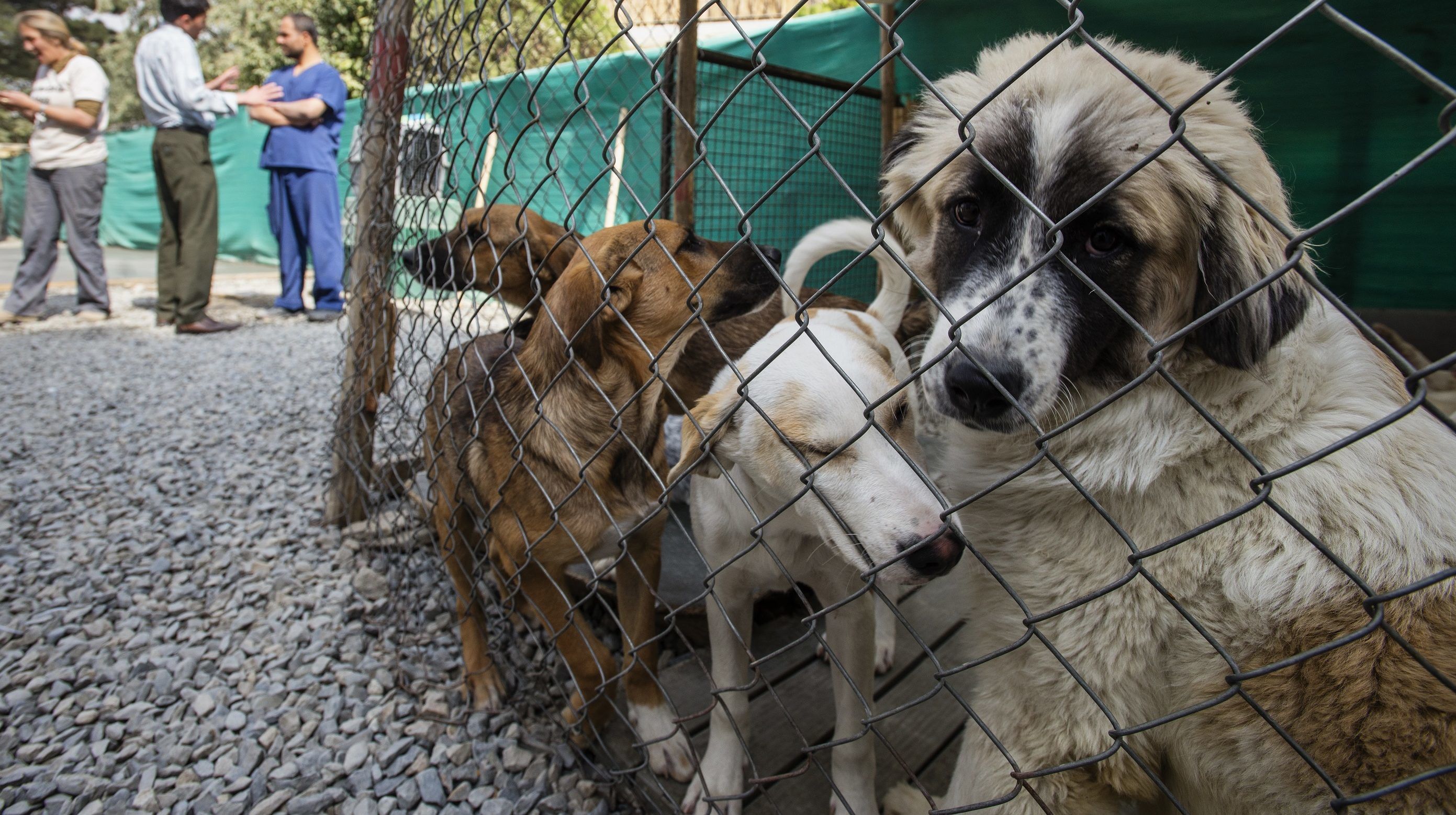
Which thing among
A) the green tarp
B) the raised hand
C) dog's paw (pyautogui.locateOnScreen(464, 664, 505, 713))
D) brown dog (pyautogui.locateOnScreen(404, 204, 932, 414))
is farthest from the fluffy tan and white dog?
the green tarp

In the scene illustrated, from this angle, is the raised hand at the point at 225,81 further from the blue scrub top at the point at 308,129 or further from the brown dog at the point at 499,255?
the brown dog at the point at 499,255

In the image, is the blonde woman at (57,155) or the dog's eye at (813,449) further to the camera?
the blonde woman at (57,155)

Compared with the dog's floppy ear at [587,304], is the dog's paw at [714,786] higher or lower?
lower

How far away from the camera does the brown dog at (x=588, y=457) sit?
2090mm

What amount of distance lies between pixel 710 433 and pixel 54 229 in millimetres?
9702

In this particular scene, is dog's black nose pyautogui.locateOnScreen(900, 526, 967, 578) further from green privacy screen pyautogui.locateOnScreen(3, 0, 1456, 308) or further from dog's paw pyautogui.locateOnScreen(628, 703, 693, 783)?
green privacy screen pyautogui.locateOnScreen(3, 0, 1456, 308)

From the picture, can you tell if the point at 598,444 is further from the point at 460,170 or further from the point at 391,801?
the point at 460,170

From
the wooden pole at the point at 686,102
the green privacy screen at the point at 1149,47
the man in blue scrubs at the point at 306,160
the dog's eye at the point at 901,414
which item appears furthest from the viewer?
the man in blue scrubs at the point at 306,160

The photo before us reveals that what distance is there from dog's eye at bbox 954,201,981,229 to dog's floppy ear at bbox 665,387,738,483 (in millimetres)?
619

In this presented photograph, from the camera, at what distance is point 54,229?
779 cm

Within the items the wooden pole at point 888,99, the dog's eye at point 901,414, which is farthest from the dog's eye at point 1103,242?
the wooden pole at point 888,99

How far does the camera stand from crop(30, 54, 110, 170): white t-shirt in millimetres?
7395

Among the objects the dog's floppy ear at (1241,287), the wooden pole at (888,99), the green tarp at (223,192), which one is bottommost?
the green tarp at (223,192)

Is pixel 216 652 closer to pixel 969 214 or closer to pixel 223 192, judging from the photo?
pixel 969 214
